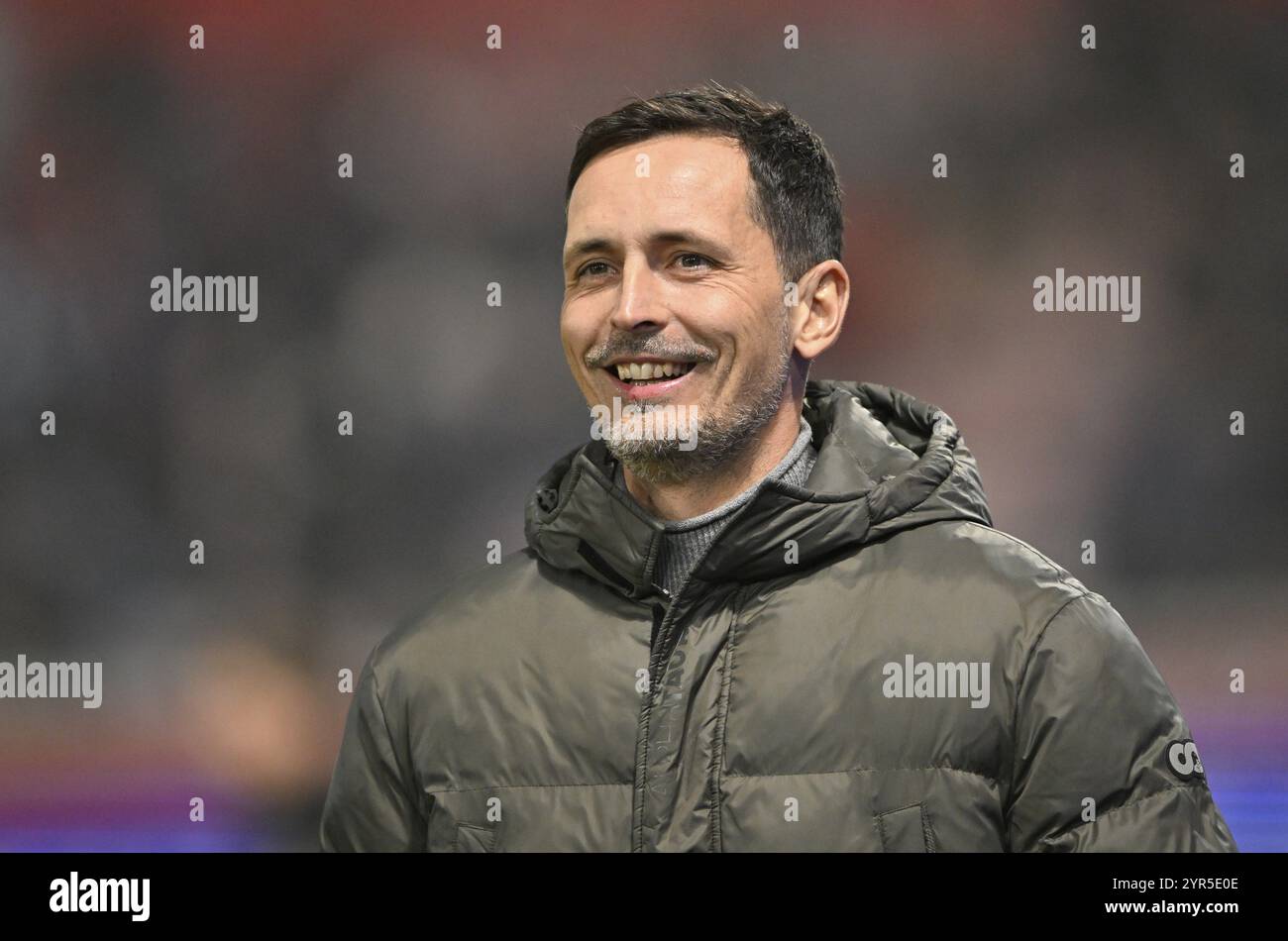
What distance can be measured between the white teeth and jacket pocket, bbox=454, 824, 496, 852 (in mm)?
628

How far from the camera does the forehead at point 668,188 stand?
2.01 metres

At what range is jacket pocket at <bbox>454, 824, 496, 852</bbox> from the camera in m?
1.94

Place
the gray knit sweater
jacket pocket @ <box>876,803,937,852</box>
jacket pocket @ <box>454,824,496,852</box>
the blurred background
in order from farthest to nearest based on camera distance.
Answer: the blurred background < the gray knit sweater < jacket pocket @ <box>454,824,496,852</box> < jacket pocket @ <box>876,803,937,852</box>

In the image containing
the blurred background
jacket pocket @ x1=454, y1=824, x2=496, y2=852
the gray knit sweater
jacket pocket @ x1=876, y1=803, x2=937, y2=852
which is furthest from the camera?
the blurred background

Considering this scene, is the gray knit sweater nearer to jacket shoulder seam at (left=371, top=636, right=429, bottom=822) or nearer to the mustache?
the mustache

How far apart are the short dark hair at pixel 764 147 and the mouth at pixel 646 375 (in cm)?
22

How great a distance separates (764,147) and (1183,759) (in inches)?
38.8

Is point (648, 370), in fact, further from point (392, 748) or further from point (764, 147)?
point (392, 748)

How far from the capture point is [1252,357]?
3287 mm

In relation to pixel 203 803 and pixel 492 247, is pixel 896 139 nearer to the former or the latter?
pixel 492 247

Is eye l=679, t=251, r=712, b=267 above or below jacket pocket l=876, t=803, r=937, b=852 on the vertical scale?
above

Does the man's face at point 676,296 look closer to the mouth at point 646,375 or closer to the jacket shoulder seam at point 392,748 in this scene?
the mouth at point 646,375

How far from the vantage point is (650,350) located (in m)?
2.00

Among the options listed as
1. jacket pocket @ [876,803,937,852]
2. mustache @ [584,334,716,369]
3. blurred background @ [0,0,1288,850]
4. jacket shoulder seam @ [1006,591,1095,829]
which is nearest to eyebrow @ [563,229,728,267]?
mustache @ [584,334,716,369]
